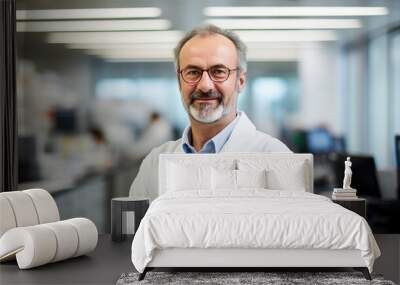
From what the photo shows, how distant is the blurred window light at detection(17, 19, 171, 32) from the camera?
7.31m

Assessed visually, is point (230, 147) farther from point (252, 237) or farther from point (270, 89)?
point (252, 237)

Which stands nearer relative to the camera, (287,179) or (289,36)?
(287,179)

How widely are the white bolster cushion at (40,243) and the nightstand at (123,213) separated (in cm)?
113

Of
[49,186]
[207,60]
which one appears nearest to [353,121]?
[207,60]

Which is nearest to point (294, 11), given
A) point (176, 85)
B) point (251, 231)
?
point (176, 85)

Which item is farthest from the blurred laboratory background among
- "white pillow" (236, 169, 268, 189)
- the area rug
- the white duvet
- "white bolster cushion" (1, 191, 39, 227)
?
the white duvet

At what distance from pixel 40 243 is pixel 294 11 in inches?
148

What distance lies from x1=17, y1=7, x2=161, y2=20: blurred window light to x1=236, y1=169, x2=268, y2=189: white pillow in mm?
2082

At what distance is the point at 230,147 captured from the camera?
716 centimetres

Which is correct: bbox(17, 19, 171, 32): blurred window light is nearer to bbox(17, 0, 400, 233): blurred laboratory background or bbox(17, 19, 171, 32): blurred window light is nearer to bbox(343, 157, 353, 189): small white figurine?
bbox(17, 0, 400, 233): blurred laboratory background

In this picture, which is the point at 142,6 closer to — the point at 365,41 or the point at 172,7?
the point at 172,7

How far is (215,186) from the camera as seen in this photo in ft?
20.8

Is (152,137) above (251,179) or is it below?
above

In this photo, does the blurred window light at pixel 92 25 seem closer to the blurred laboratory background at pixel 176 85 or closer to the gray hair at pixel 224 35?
the blurred laboratory background at pixel 176 85
